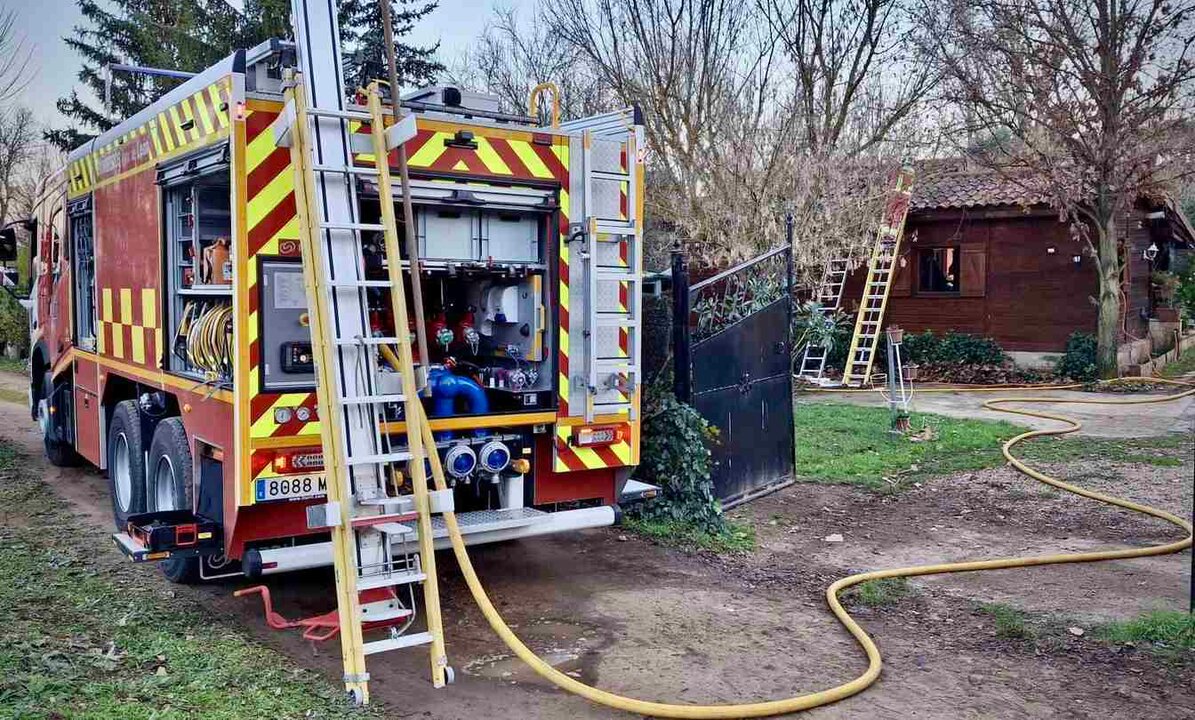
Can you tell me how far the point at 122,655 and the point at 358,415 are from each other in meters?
1.62

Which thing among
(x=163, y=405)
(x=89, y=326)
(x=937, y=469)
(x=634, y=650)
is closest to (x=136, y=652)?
(x=163, y=405)

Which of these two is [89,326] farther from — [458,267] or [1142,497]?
[1142,497]

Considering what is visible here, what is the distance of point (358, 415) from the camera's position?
16.1 feet

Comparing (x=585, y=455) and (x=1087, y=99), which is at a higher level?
(x=1087, y=99)

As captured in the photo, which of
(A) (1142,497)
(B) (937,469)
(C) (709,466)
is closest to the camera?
(C) (709,466)

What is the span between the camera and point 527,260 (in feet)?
20.6

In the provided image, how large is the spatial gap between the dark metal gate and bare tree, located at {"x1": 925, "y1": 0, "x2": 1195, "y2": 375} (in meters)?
9.54

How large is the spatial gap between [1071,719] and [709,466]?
3.73 meters

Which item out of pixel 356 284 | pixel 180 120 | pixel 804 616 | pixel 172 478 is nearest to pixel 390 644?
pixel 356 284

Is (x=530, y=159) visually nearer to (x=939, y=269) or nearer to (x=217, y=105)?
(x=217, y=105)

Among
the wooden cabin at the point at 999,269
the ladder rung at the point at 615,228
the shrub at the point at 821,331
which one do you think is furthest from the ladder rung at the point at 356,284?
the wooden cabin at the point at 999,269

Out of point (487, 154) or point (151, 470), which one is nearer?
point (487, 154)

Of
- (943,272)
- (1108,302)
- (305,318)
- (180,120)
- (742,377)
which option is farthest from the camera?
(943,272)

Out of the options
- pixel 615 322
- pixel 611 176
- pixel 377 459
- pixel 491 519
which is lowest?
pixel 491 519
